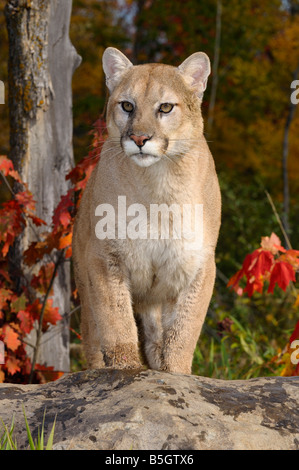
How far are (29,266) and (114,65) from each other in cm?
185

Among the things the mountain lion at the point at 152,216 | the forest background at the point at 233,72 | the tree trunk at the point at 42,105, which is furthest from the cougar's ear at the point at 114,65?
the forest background at the point at 233,72

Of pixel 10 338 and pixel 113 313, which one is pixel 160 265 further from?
pixel 10 338

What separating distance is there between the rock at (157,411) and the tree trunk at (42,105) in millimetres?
2229

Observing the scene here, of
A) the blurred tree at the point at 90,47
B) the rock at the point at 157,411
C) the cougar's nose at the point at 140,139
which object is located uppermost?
the blurred tree at the point at 90,47

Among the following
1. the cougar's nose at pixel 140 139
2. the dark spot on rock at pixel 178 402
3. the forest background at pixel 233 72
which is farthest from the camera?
the forest background at pixel 233 72

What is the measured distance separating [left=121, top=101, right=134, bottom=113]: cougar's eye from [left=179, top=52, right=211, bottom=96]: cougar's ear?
1.41 feet

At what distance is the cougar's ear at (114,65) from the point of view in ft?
14.2

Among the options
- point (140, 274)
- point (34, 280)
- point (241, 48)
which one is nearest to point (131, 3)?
point (241, 48)

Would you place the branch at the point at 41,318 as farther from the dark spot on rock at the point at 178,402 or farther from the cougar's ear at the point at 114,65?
the dark spot on rock at the point at 178,402

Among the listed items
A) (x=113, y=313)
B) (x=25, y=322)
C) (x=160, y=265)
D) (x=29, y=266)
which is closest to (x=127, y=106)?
(x=160, y=265)

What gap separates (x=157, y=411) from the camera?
304 cm

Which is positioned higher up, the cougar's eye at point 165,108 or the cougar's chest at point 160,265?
the cougar's eye at point 165,108

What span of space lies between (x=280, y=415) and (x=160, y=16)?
11480 millimetres
